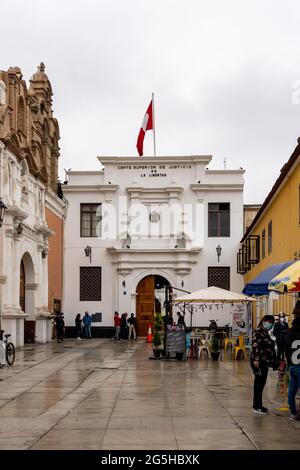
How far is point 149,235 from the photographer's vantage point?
39031 millimetres

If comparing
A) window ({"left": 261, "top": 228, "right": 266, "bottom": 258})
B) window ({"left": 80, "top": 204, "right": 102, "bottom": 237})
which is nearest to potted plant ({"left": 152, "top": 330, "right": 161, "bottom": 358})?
window ({"left": 261, "top": 228, "right": 266, "bottom": 258})

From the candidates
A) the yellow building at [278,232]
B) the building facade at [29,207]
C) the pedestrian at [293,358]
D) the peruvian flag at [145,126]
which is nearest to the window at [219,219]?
the yellow building at [278,232]

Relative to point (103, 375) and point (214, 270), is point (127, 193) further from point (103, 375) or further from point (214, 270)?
point (103, 375)

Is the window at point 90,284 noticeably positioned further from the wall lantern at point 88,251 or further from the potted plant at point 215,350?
the potted plant at point 215,350

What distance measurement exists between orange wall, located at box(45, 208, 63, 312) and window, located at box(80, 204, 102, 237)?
3.91ft

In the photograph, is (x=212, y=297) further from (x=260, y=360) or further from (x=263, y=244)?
(x=260, y=360)

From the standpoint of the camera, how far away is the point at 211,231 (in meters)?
39.0

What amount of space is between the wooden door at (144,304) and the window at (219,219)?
411 cm

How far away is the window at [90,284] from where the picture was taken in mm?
39000

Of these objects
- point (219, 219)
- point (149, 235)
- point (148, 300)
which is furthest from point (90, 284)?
point (219, 219)

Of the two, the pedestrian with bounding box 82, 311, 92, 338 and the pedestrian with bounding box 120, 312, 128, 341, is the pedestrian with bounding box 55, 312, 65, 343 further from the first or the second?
the pedestrian with bounding box 120, 312, 128, 341

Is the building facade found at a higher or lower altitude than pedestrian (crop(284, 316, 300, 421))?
higher

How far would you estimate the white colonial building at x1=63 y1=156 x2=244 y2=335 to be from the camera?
38.7 metres

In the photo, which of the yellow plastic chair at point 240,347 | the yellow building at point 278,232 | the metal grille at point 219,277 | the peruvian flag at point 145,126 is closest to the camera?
the yellow building at point 278,232
